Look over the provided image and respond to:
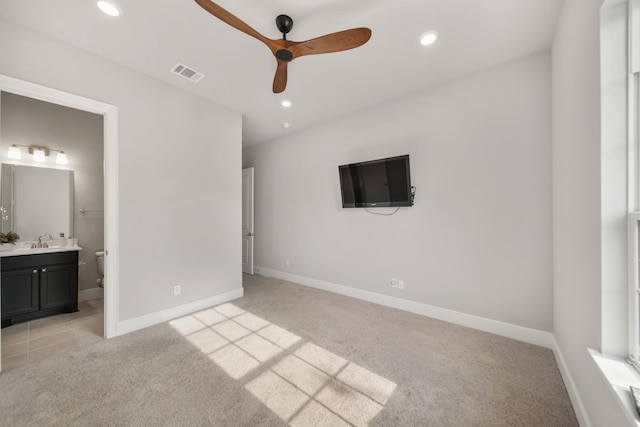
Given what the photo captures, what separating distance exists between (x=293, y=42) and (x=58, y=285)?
4022 millimetres

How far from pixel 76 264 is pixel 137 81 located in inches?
99.2

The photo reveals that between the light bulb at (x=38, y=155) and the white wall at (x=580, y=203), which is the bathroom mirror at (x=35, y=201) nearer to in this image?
the light bulb at (x=38, y=155)

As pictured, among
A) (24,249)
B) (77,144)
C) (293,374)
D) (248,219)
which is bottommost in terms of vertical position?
(293,374)

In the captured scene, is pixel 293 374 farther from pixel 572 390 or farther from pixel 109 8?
pixel 109 8

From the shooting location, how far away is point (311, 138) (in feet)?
14.1

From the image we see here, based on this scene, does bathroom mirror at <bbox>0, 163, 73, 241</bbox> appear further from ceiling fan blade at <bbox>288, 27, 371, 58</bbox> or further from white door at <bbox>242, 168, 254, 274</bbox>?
ceiling fan blade at <bbox>288, 27, 371, 58</bbox>

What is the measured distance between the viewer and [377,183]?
3.31 metres

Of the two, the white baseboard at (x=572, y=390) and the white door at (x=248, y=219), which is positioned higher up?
the white door at (x=248, y=219)

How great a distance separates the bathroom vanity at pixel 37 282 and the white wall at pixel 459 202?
11.2 ft

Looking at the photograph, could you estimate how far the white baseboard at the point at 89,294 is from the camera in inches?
140

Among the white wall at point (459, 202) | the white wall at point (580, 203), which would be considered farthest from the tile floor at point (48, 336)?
the white wall at point (580, 203)

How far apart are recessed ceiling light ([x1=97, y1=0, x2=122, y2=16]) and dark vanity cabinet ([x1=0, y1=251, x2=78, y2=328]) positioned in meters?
2.87

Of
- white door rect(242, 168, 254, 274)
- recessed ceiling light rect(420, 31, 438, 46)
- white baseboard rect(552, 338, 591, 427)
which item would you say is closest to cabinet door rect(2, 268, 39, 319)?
white door rect(242, 168, 254, 274)

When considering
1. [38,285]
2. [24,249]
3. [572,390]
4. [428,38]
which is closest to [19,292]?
[38,285]
